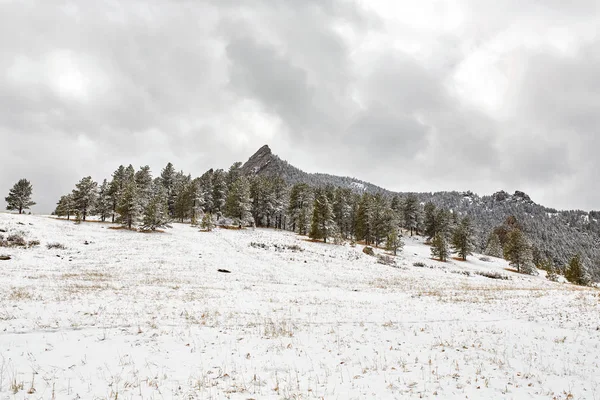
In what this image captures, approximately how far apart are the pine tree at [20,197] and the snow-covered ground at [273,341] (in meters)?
55.3

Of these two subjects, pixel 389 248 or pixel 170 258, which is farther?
pixel 389 248

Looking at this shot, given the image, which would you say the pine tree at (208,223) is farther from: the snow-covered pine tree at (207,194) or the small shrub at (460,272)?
the small shrub at (460,272)

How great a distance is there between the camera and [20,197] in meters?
69.5

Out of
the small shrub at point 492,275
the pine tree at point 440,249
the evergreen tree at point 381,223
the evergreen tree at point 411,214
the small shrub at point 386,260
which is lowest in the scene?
the small shrub at point 492,275

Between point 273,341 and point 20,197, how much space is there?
84.8m

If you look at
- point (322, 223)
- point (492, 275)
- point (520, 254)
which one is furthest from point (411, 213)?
point (322, 223)

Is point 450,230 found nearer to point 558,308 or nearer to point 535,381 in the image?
point 558,308

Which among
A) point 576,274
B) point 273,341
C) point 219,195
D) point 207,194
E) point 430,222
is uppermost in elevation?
point 219,195

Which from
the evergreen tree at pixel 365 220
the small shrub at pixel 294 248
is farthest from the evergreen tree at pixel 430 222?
the small shrub at pixel 294 248

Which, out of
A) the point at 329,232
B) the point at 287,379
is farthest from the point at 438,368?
the point at 329,232

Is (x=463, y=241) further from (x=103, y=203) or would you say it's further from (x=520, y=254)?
(x=103, y=203)

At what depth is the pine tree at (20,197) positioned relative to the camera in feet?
227

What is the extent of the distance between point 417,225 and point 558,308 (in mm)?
77662

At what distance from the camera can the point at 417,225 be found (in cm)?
9494
